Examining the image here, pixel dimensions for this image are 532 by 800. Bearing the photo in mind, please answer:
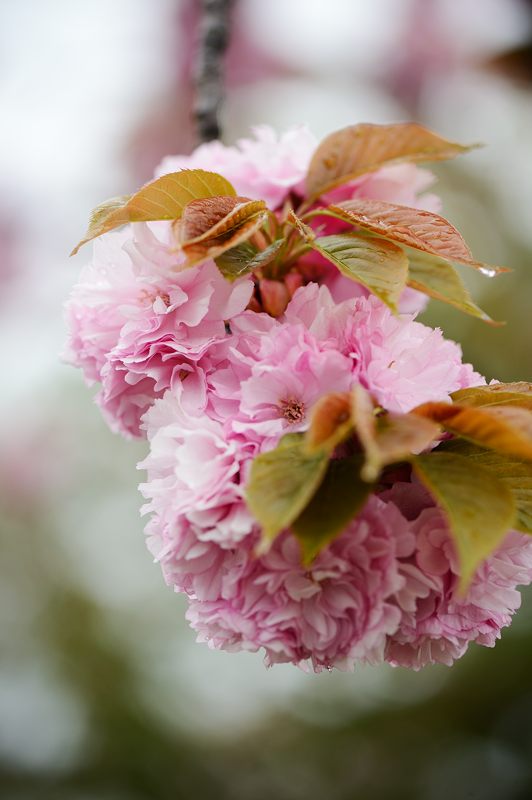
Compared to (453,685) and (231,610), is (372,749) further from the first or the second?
(231,610)

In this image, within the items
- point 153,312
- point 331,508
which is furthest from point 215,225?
point 331,508

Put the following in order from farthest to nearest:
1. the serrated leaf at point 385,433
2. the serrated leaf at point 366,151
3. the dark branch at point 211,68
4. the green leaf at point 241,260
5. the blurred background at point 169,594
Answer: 1. the blurred background at point 169,594
2. the dark branch at point 211,68
3. the serrated leaf at point 366,151
4. the green leaf at point 241,260
5. the serrated leaf at point 385,433

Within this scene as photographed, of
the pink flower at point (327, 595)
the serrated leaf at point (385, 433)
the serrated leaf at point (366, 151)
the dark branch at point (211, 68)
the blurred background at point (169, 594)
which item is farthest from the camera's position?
the blurred background at point (169, 594)

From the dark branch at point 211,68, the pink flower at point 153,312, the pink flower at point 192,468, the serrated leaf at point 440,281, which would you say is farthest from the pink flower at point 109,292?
the dark branch at point 211,68

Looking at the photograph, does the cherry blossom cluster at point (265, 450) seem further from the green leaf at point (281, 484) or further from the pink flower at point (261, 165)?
the pink flower at point (261, 165)

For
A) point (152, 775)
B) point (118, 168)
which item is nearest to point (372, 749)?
point (152, 775)

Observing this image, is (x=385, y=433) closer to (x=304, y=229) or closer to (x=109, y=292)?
(x=304, y=229)
